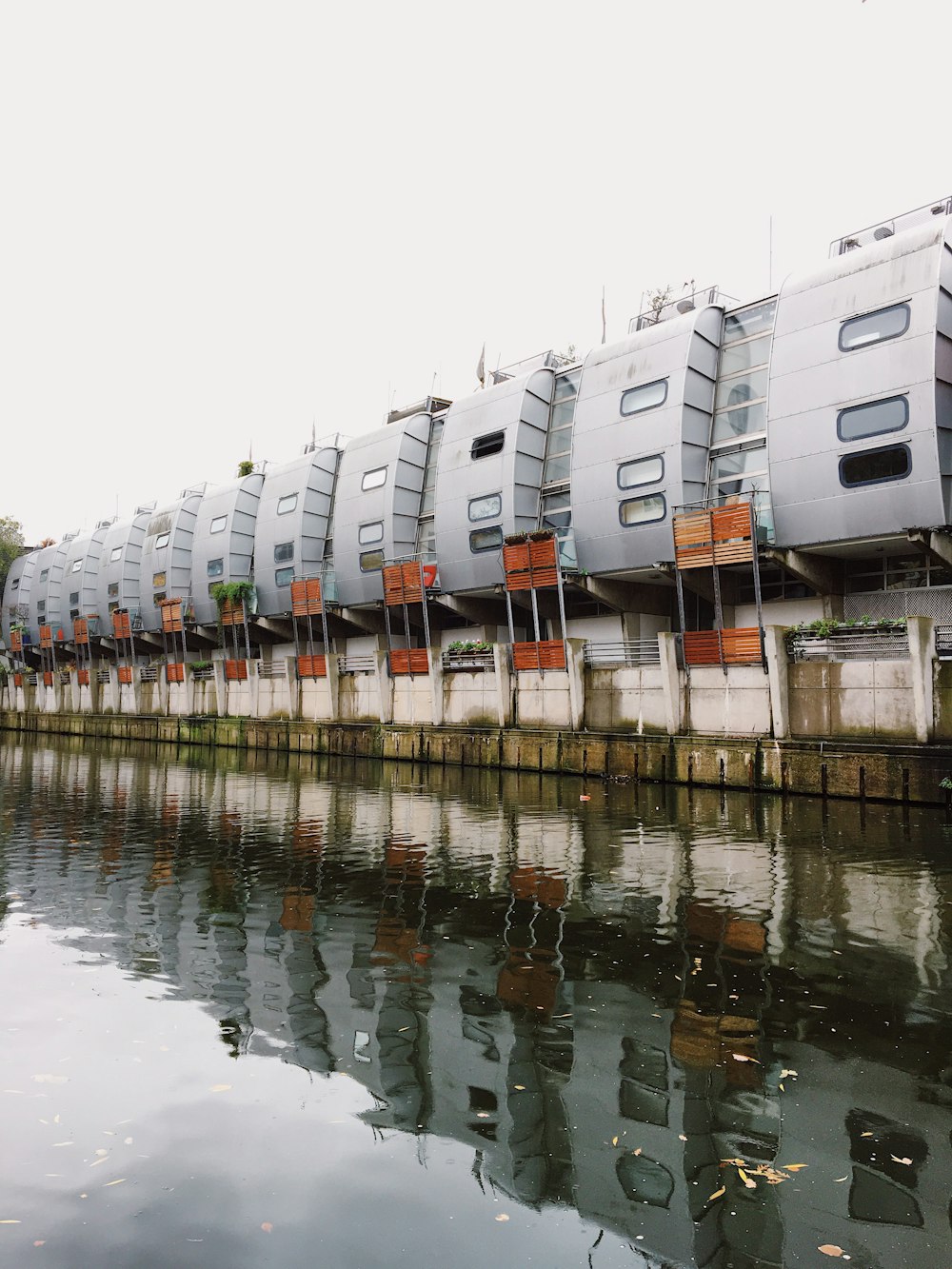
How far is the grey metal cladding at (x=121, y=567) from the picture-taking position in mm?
69812

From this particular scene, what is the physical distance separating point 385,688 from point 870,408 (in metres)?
21.7

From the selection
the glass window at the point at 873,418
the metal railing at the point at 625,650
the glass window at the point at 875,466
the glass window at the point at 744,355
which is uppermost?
the glass window at the point at 744,355

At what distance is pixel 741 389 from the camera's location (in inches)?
1265

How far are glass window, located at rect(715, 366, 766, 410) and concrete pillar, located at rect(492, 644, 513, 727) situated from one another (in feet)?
38.4

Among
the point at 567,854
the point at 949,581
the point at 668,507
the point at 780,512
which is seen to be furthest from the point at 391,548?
the point at 567,854

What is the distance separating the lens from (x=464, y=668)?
3566 centimetres

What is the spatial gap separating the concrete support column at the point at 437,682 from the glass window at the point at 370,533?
37.7ft

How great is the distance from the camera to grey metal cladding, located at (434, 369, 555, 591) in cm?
3816

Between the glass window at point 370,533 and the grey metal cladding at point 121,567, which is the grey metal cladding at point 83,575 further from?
the glass window at point 370,533

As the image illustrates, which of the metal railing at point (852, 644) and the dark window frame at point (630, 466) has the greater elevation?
the dark window frame at point (630, 466)

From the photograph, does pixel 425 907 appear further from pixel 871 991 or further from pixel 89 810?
pixel 89 810

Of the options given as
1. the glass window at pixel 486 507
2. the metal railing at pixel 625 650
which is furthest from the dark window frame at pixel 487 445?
the metal railing at pixel 625 650

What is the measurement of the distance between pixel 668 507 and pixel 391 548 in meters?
17.3

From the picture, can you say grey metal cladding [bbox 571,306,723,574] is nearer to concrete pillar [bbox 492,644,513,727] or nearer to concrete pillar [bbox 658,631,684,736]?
concrete pillar [bbox 492,644,513,727]
